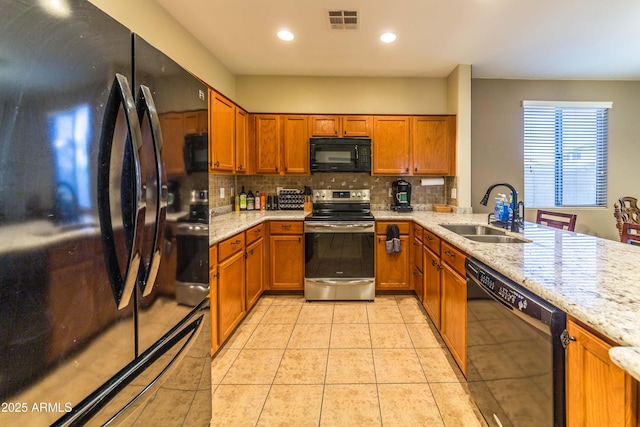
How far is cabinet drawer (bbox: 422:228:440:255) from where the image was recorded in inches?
97.8

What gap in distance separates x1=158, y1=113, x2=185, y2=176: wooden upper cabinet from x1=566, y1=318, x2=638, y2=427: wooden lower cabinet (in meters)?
1.45

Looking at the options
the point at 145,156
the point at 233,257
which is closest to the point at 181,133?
the point at 145,156

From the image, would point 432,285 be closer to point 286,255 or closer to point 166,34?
point 286,255

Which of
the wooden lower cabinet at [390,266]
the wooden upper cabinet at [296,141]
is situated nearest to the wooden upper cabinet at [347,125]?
the wooden upper cabinet at [296,141]

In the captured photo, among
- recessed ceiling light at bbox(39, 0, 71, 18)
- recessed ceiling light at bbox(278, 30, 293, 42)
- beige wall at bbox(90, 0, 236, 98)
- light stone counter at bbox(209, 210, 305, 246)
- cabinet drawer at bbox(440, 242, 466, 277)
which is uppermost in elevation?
recessed ceiling light at bbox(278, 30, 293, 42)

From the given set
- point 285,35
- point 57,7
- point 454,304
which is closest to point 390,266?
point 454,304

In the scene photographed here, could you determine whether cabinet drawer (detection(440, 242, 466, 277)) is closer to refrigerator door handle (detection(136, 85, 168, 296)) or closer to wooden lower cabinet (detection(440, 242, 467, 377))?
wooden lower cabinet (detection(440, 242, 467, 377))

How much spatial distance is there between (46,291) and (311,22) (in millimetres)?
2741

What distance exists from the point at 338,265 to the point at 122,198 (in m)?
2.67

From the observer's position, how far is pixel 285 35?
2.84 metres

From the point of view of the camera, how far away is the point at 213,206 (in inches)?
133

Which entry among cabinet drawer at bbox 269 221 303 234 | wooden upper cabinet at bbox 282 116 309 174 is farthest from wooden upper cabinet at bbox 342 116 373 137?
cabinet drawer at bbox 269 221 303 234

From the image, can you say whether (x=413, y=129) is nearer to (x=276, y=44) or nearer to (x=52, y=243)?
(x=276, y=44)

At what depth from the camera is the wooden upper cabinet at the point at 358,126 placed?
12.3 feet
